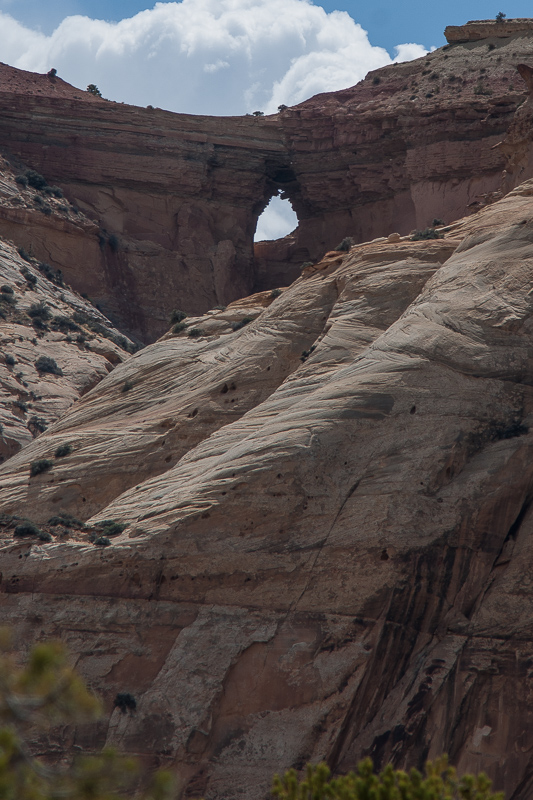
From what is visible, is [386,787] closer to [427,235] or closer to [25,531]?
[25,531]

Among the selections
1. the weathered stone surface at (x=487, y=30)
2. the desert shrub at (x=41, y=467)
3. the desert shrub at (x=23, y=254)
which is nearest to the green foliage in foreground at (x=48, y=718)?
the desert shrub at (x=41, y=467)

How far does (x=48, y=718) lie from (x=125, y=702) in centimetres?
1390

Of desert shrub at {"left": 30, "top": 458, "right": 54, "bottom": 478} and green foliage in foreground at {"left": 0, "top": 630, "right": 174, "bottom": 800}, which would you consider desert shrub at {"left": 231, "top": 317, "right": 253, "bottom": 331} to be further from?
green foliage in foreground at {"left": 0, "top": 630, "right": 174, "bottom": 800}

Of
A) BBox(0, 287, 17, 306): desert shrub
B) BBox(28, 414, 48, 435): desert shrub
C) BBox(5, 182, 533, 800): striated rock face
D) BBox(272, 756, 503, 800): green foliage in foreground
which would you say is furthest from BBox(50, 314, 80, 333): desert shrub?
BBox(272, 756, 503, 800): green foliage in foreground

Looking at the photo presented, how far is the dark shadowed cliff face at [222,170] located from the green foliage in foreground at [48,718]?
47269mm

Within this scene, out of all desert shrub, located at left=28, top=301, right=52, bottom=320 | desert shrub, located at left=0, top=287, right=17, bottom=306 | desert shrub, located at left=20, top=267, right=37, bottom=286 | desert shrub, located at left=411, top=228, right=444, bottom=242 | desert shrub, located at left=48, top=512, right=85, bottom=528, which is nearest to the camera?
desert shrub, located at left=48, top=512, right=85, bottom=528

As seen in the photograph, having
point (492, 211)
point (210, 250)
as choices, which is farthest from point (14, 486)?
point (210, 250)

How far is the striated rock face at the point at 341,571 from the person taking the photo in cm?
2231

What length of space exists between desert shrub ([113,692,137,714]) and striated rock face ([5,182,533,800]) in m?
0.17

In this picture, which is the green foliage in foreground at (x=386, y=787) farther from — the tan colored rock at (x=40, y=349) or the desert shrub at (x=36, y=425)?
the desert shrub at (x=36, y=425)

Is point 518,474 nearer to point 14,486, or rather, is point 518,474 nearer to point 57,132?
point 14,486

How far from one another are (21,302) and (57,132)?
51.3 feet

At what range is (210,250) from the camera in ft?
198

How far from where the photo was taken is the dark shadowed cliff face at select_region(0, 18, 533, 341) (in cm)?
5731
